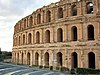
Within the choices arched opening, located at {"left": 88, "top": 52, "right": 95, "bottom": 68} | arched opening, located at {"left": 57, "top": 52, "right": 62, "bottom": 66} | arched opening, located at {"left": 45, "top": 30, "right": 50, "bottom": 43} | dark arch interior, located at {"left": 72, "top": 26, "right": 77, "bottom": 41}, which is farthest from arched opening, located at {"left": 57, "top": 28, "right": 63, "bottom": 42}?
arched opening, located at {"left": 88, "top": 52, "right": 95, "bottom": 68}

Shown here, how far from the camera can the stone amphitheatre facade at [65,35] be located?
29.6 meters

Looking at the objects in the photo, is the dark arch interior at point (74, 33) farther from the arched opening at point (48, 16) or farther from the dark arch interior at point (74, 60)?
the arched opening at point (48, 16)

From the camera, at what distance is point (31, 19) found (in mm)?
41125

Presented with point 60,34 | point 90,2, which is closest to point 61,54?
point 60,34

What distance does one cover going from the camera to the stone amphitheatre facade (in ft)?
97.2

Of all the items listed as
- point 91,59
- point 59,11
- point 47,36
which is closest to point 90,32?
point 91,59

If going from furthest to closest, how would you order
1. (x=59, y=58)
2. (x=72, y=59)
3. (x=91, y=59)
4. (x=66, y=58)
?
(x=59, y=58) → (x=66, y=58) → (x=72, y=59) → (x=91, y=59)

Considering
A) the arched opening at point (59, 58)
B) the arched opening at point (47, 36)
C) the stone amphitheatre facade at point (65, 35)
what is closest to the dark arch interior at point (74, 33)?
the stone amphitheatre facade at point (65, 35)

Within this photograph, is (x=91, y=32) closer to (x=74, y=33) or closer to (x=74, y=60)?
(x=74, y=33)

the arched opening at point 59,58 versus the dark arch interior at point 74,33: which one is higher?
the dark arch interior at point 74,33

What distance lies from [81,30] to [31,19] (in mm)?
13795

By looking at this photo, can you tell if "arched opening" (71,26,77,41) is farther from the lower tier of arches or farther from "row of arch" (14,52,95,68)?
"row of arch" (14,52,95,68)

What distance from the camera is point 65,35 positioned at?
32250mm

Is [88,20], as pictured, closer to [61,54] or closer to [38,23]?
[61,54]
